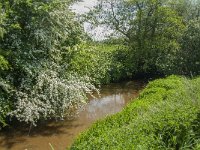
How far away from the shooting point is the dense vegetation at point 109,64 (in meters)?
7.92

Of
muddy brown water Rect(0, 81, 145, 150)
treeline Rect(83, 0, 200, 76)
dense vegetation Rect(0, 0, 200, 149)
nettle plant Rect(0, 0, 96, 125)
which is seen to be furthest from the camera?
treeline Rect(83, 0, 200, 76)

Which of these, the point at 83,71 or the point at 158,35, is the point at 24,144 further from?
the point at 158,35

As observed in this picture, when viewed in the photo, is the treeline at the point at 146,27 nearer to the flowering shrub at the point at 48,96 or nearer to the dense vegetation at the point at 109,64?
the dense vegetation at the point at 109,64

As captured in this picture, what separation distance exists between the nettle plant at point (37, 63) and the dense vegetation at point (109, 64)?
31 millimetres

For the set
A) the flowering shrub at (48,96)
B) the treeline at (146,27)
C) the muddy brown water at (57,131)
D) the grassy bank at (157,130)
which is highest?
the treeline at (146,27)

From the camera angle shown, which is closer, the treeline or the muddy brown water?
the muddy brown water

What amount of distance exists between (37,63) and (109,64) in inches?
303

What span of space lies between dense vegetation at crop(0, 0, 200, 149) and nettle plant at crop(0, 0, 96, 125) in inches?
1.2

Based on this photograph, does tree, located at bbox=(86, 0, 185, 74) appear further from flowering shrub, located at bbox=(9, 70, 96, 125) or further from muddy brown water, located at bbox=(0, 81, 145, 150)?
flowering shrub, located at bbox=(9, 70, 96, 125)

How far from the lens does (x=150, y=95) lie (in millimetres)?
12477

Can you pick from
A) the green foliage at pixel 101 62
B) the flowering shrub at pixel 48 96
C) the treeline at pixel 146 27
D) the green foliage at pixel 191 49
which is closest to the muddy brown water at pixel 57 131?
the flowering shrub at pixel 48 96

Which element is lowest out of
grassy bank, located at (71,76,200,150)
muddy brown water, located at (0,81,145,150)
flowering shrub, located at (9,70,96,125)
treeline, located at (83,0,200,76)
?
muddy brown water, located at (0,81,145,150)

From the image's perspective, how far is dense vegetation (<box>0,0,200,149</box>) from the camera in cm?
792

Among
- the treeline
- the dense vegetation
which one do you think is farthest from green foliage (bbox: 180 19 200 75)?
the treeline
